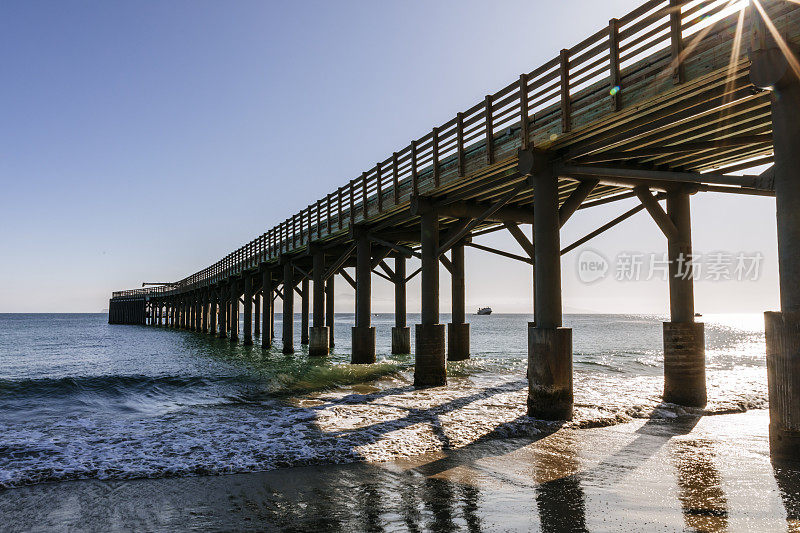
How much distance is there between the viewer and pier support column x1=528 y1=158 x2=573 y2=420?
866 centimetres

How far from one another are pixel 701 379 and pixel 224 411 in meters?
9.61

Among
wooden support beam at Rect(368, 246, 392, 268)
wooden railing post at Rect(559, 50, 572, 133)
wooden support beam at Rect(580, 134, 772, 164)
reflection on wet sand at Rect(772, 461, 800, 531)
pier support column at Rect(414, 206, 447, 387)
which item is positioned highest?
wooden railing post at Rect(559, 50, 572, 133)

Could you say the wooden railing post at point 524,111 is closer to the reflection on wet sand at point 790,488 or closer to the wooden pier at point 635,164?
the wooden pier at point 635,164

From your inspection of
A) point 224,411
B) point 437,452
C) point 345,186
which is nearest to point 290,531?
point 437,452

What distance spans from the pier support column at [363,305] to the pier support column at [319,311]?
2918mm

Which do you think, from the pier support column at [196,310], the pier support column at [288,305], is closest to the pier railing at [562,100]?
the pier support column at [288,305]

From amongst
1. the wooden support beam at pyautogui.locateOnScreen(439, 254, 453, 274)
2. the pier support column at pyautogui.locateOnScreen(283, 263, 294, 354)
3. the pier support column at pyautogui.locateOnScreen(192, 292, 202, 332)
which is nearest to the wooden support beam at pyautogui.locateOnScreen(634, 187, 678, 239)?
the wooden support beam at pyautogui.locateOnScreen(439, 254, 453, 274)

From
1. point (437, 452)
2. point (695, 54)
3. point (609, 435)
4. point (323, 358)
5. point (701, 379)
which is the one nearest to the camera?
point (695, 54)

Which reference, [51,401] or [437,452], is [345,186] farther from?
[437,452]

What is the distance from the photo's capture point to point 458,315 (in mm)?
19094

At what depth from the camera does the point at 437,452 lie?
7.00m

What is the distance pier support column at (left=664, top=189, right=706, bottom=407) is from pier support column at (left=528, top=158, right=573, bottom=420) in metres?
2.75

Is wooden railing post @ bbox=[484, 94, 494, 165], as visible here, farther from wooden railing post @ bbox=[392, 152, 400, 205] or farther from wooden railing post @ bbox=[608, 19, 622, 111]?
wooden railing post @ bbox=[392, 152, 400, 205]

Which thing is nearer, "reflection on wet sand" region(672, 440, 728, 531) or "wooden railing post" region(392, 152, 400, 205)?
"reflection on wet sand" region(672, 440, 728, 531)
